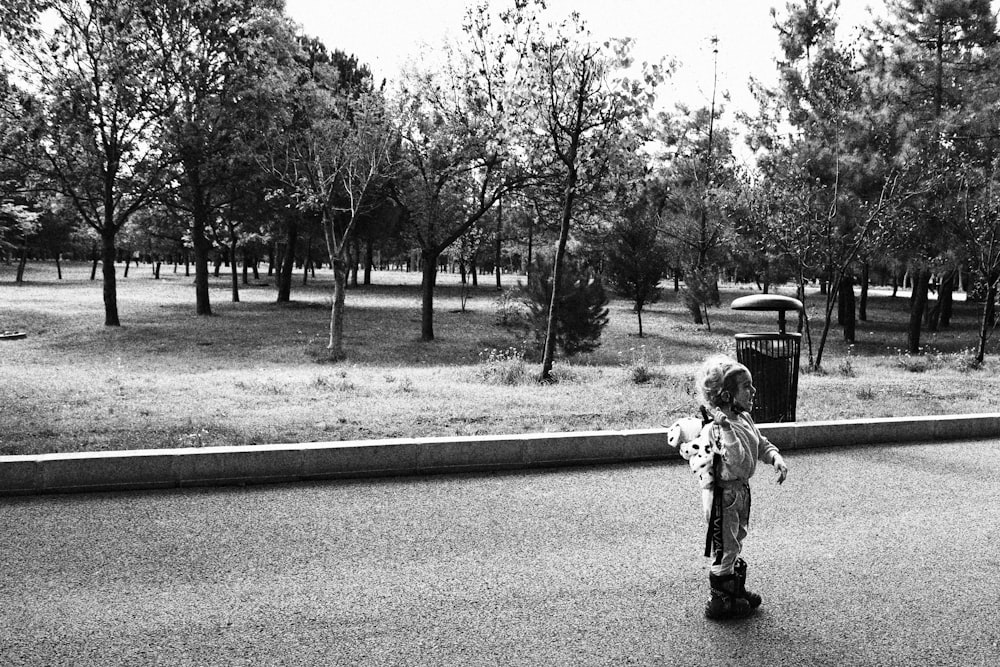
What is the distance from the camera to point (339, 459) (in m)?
6.44

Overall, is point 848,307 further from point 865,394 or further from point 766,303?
point 766,303

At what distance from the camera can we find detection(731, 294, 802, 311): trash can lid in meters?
8.84

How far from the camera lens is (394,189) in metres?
26.9

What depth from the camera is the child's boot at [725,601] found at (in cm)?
391

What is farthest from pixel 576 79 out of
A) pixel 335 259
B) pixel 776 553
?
pixel 776 553

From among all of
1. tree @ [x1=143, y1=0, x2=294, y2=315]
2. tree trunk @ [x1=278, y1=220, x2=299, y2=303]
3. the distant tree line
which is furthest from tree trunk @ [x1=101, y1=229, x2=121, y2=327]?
tree trunk @ [x1=278, y1=220, x2=299, y2=303]

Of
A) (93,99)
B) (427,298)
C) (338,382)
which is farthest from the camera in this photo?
(427,298)

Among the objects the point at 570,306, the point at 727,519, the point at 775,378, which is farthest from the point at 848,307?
the point at 727,519

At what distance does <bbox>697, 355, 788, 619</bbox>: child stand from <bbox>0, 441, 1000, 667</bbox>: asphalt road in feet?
0.58

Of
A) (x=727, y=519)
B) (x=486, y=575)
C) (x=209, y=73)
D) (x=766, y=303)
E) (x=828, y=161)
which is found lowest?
(x=486, y=575)

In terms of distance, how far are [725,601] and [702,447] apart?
2.68 ft

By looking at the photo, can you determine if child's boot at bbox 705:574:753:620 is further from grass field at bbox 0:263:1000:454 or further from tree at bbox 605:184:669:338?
tree at bbox 605:184:669:338

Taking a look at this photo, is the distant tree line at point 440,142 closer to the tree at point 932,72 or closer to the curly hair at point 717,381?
the tree at point 932,72

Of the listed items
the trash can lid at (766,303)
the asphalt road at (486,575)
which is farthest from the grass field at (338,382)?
the asphalt road at (486,575)
